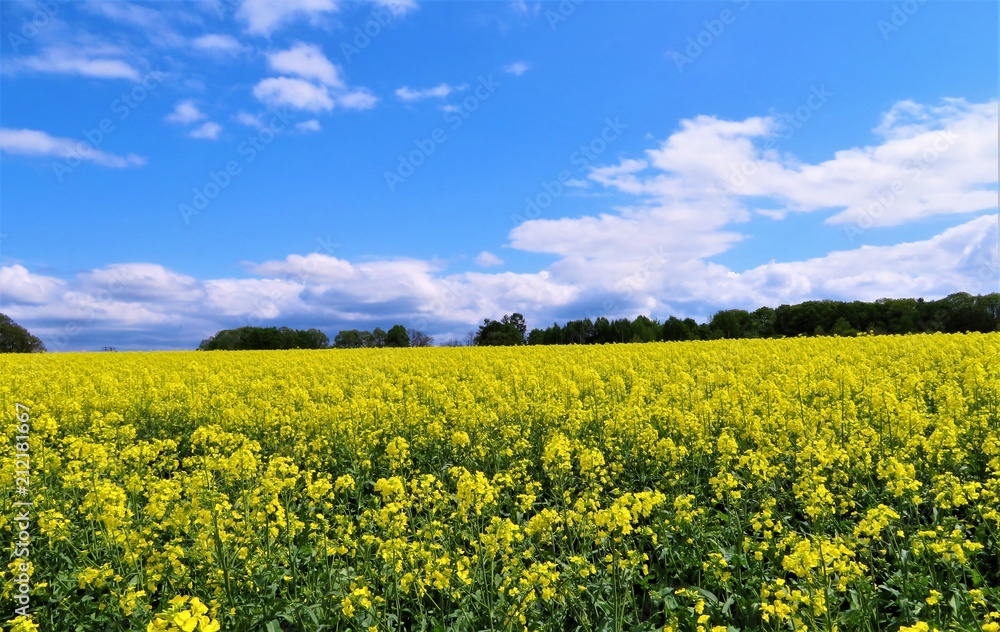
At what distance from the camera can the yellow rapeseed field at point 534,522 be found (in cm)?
477

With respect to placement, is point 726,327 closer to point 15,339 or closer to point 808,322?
point 808,322

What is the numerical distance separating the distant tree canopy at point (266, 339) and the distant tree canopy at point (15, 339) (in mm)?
30167

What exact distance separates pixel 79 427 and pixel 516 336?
2529 inches

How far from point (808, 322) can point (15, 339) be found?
105054 mm

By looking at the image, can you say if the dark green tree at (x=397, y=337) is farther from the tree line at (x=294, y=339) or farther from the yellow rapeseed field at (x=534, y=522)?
the yellow rapeseed field at (x=534, y=522)

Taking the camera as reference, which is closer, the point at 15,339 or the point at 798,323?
the point at 798,323

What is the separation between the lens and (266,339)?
211 ft

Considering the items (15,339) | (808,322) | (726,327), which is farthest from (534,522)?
(15,339)

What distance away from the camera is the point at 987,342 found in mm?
20375

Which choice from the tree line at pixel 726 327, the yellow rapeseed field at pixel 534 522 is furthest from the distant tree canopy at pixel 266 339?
the yellow rapeseed field at pixel 534 522

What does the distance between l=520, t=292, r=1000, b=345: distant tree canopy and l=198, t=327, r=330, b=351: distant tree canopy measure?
2597cm

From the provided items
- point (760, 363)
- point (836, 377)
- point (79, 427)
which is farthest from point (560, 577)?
point (760, 363)

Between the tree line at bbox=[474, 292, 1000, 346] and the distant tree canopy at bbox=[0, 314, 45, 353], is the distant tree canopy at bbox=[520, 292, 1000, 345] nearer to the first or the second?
the tree line at bbox=[474, 292, 1000, 346]

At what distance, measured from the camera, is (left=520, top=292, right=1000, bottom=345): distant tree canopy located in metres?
58.1
